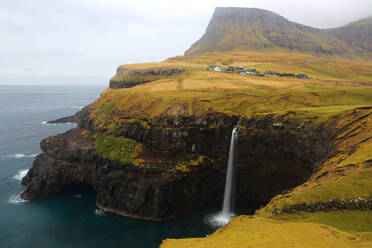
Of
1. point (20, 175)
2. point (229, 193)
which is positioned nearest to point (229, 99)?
point (229, 193)

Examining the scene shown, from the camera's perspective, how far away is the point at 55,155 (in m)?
59.3

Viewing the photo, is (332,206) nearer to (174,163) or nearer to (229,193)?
(229,193)

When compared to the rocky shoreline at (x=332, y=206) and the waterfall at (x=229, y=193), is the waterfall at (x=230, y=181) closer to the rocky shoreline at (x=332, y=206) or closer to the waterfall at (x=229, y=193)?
the waterfall at (x=229, y=193)

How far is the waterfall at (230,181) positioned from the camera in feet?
166

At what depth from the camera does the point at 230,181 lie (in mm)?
52500

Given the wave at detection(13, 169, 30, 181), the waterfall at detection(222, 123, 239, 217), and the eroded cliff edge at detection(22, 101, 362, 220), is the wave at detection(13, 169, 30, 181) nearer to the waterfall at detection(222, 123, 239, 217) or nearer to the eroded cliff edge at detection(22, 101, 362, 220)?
the eroded cliff edge at detection(22, 101, 362, 220)

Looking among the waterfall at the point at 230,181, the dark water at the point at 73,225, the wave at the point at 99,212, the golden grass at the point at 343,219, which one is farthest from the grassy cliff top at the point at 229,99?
the golden grass at the point at 343,219

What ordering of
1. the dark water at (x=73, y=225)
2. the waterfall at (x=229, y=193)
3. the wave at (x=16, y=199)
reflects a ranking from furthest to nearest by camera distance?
the wave at (x=16, y=199), the waterfall at (x=229, y=193), the dark water at (x=73, y=225)

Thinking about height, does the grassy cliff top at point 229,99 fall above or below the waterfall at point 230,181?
above

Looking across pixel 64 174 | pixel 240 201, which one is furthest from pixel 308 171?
pixel 64 174

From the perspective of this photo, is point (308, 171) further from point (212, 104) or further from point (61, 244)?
point (61, 244)

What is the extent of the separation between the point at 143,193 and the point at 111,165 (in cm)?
1058

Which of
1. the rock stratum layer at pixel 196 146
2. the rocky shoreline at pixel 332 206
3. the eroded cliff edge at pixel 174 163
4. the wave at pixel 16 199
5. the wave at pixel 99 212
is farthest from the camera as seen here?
the wave at pixel 16 199

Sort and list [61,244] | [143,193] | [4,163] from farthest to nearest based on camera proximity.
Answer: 1. [4,163]
2. [143,193]
3. [61,244]
